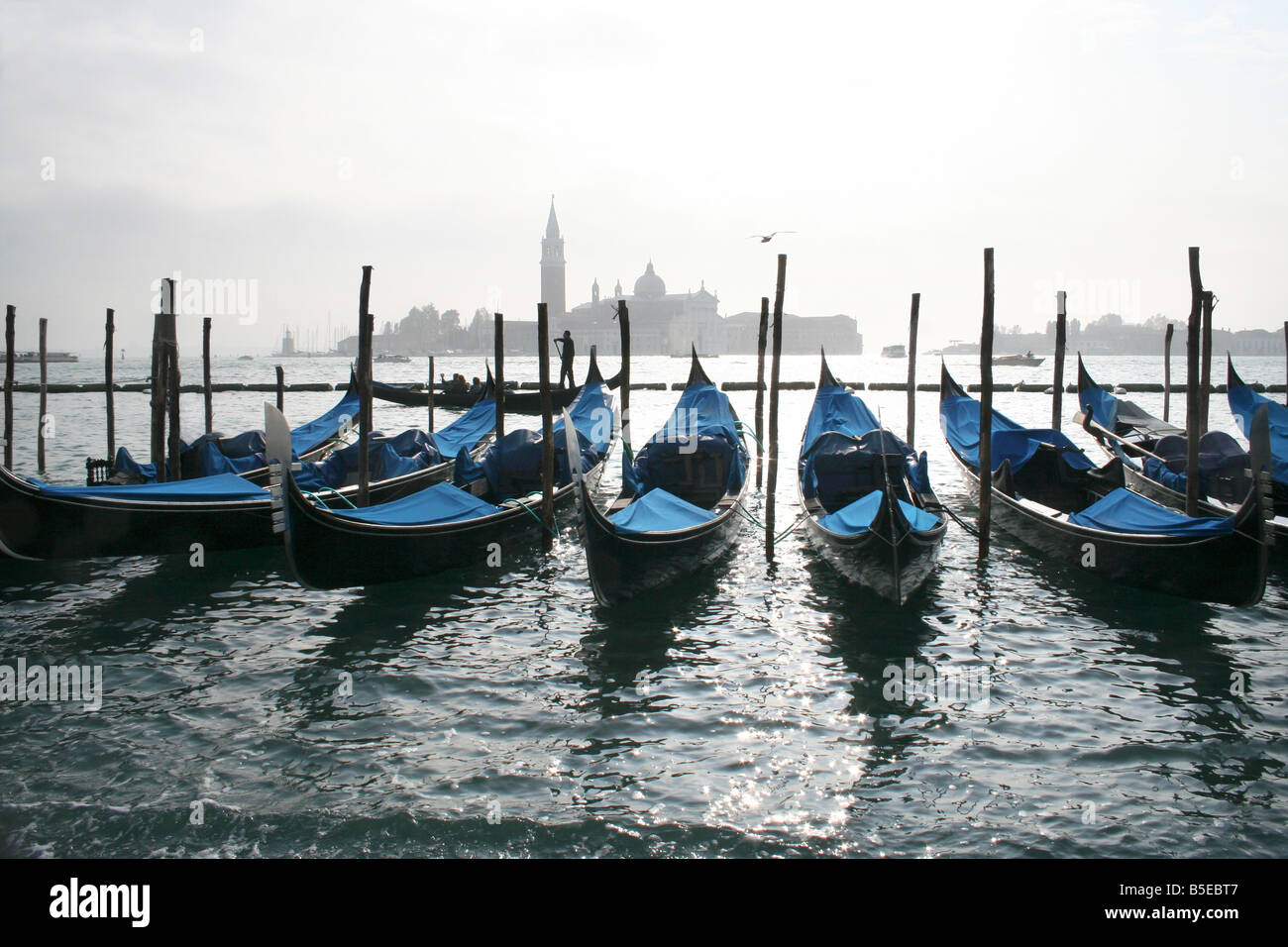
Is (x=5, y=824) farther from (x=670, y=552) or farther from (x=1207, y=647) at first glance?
(x=1207, y=647)

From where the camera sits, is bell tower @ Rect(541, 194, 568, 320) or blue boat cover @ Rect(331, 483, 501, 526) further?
bell tower @ Rect(541, 194, 568, 320)

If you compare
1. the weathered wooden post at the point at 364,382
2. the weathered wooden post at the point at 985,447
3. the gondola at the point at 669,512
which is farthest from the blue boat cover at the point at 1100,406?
the weathered wooden post at the point at 364,382

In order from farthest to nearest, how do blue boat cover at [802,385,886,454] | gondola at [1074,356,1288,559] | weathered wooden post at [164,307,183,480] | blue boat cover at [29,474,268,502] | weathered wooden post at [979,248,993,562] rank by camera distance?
blue boat cover at [802,385,886,454]
weathered wooden post at [164,307,183,480]
gondola at [1074,356,1288,559]
weathered wooden post at [979,248,993,562]
blue boat cover at [29,474,268,502]

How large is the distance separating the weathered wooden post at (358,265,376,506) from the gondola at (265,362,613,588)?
77 cm

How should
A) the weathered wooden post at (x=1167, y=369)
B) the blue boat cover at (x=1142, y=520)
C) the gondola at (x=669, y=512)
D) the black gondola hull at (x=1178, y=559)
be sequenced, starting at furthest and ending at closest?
1. the weathered wooden post at (x=1167, y=369)
2. the gondola at (x=669, y=512)
3. the blue boat cover at (x=1142, y=520)
4. the black gondola hull at (x=1178, y=559)

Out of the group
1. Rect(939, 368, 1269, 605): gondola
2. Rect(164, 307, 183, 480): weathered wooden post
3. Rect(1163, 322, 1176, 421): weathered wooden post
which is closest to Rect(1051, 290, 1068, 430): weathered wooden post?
Rect(939, 368, 1269, 605): gondola

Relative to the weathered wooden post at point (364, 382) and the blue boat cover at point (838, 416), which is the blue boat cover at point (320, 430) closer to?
the weathered wooden post at point (364, 382)

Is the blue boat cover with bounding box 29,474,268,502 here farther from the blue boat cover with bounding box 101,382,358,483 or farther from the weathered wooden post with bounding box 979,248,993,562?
the weathered wooden post with bounding box 979,248,993,562

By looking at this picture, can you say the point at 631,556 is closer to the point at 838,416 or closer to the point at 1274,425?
Answer: the point at 838,416

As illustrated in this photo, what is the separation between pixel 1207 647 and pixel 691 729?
2975 mm

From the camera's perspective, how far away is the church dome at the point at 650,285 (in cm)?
9225

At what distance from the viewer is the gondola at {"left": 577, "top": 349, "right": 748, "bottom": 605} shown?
529cm

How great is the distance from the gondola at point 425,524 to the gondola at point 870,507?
181cm
